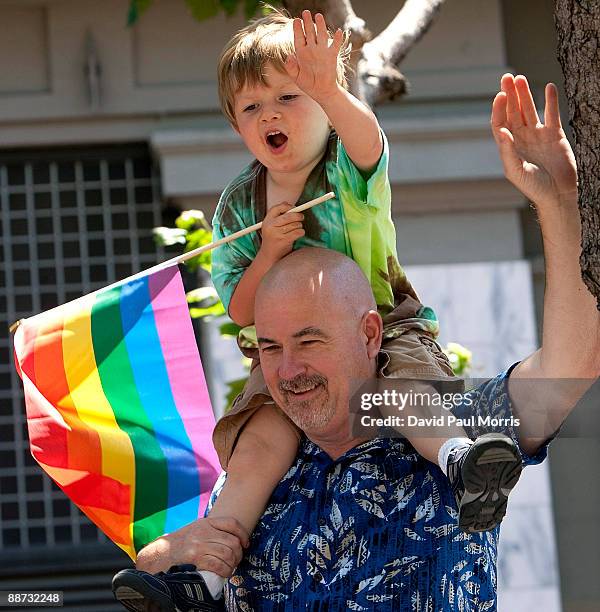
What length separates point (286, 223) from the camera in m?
4.02

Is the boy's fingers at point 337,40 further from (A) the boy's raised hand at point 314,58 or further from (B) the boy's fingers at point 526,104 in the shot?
(B) the boy's fingers at point 526,104

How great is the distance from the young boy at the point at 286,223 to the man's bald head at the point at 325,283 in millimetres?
79

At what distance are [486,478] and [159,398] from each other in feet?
5.72

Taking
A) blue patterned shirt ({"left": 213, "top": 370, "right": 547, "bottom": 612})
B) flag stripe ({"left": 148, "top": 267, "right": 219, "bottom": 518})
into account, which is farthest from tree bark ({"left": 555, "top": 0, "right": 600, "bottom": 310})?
flag stripe ({"left": 148, "top": 267, "right": 219, "bottom": 518})

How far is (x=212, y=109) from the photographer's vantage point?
27.8 ft

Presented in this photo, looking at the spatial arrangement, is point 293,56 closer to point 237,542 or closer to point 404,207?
point 237,542

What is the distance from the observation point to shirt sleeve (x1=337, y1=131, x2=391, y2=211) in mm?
3953

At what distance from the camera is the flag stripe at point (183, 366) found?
492 cm


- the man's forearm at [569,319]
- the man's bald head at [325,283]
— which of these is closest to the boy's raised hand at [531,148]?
the man's forearm at [569,319]

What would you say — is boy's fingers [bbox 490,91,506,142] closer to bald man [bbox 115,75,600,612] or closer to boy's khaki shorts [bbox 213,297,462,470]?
bald man [bbox 115,75,600,612]

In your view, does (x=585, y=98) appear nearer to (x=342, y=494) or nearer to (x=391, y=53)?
(x=342, y=494)

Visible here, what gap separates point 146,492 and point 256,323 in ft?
3.26

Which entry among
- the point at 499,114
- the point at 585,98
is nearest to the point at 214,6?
the point at 499,114

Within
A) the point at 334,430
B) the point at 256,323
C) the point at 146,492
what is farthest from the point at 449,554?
the point at 146,492
